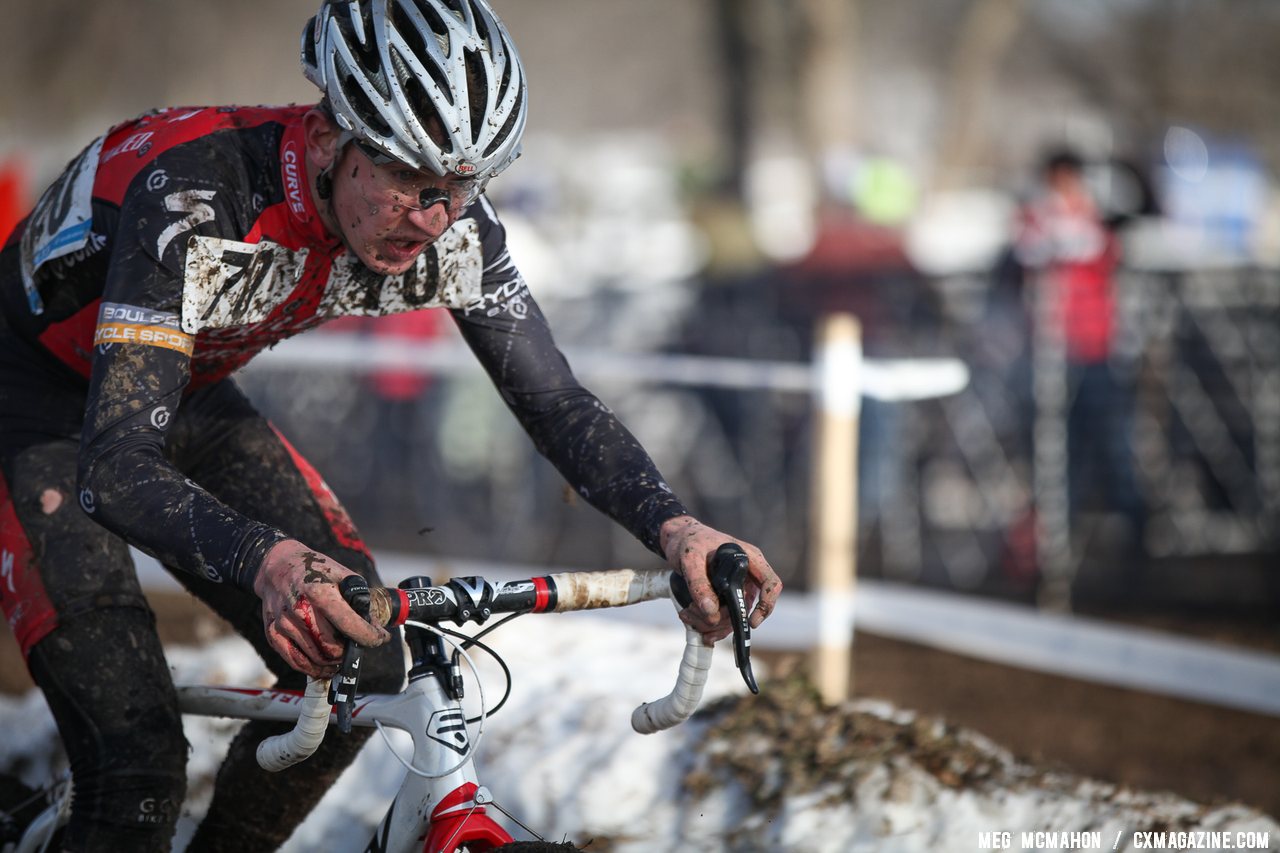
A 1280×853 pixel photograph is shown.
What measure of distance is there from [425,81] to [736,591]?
1210mm

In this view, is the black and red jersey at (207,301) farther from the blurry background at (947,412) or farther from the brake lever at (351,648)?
the blurry background at (947,412)

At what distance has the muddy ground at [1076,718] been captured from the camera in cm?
595

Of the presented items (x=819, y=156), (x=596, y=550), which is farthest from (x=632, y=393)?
(x=819, y=156)

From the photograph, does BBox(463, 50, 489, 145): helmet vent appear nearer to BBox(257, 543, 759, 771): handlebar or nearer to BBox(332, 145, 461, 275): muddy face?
BBox(332, 145, 461, 275): muddy face

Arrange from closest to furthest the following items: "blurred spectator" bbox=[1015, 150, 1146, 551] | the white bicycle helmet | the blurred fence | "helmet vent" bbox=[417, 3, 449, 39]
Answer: the white bicycle helmet, "helmet vent" bbox=[417, 3, 449, 39], "blurred spectator" bbox=[1015, 150, 1146, 551], the blurred fence

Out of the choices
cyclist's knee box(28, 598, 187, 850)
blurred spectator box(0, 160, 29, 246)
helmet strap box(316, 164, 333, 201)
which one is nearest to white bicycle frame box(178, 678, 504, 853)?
cyclist's knee box(28, 598, 187, 850)

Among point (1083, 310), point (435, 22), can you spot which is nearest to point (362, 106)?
point (435, 22)

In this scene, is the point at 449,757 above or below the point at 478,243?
below

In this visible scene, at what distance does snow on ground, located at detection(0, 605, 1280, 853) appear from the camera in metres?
4.09

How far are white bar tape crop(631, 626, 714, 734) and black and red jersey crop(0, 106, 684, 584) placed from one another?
0.96 ft

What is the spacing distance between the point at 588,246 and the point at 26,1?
12.3 metres

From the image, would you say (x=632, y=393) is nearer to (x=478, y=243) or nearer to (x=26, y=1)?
(x=478, y=243)

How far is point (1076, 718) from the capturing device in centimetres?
681

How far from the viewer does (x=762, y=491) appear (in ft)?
36.2
